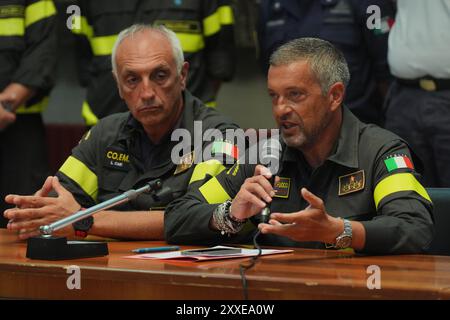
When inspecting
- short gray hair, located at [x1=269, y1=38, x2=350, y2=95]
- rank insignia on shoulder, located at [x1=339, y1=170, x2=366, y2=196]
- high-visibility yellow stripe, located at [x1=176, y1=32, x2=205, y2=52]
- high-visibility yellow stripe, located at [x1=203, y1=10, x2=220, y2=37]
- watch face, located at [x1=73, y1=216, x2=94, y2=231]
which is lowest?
watch face, located at [x1=73, y1=216, x2=94, y2=231]

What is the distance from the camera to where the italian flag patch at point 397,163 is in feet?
10.2

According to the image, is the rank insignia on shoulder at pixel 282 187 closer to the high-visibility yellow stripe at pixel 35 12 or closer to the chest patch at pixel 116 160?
the chest patch at pixel 116 160

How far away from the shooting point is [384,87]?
473cm

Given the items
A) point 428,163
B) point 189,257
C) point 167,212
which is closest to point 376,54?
point 428,163

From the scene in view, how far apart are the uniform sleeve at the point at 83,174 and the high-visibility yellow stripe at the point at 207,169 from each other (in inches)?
18.8

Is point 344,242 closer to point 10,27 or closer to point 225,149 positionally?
point 225,149

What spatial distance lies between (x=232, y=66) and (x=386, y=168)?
1930 millimetres

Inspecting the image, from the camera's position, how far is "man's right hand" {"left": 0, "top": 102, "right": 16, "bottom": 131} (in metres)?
4.70

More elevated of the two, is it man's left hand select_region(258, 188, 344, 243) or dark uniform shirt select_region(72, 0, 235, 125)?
dark uniform shirt select_region(72, 0, 235, 125)

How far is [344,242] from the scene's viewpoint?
2865 millimetres

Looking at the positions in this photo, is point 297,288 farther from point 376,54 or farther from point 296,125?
point 376,54

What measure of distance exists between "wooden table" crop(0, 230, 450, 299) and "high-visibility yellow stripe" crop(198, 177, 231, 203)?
A: 55 cm

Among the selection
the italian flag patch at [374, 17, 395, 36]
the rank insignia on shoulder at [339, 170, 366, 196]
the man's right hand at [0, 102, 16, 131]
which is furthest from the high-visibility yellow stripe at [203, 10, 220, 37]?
the rank insignia on shoulder at [339, 170, 366, 196]

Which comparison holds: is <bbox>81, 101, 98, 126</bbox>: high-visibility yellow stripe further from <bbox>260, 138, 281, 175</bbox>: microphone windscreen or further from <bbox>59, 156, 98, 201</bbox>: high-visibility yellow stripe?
<bbox>260, 138, 281, 175</bbox>: microphone windscreen
